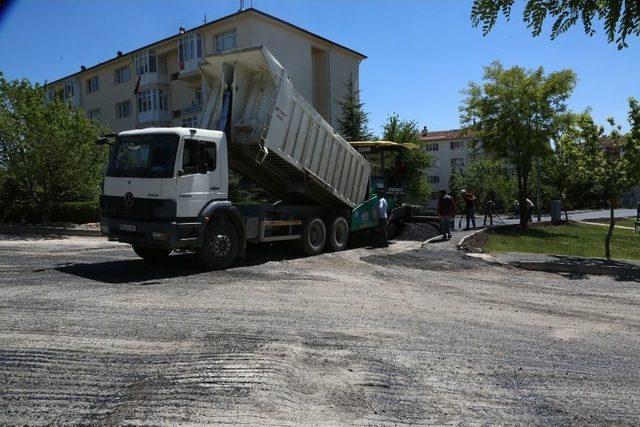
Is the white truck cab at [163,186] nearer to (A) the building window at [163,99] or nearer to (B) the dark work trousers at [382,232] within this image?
(B) the dark work trousers at [382,232]

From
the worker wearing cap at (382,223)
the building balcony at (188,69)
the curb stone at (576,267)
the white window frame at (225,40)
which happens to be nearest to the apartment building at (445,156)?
the building balcony at (188,69)

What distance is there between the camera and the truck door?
976 cm

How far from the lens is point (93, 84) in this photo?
47.2 meters

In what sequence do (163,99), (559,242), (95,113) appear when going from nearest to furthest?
(559,242)
(163,99)
(95,113)

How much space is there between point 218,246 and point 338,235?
14.9 feet

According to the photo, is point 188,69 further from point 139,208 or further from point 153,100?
point 139,208

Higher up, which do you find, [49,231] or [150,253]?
[49,231]

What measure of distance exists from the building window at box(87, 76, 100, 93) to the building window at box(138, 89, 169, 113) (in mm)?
8675

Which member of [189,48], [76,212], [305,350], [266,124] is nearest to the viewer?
[305,350]

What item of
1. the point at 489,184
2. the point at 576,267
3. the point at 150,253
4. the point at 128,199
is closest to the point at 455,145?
the point at 489,184

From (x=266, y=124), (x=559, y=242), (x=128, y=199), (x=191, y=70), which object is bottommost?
(x=559, y=242)

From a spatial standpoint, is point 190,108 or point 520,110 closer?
point 520,110

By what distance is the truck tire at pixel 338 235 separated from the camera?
14.0m

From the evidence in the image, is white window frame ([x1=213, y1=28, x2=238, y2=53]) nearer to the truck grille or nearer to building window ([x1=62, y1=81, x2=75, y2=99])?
building window ([x1=62, y1=81, x2=75, y2=99])
